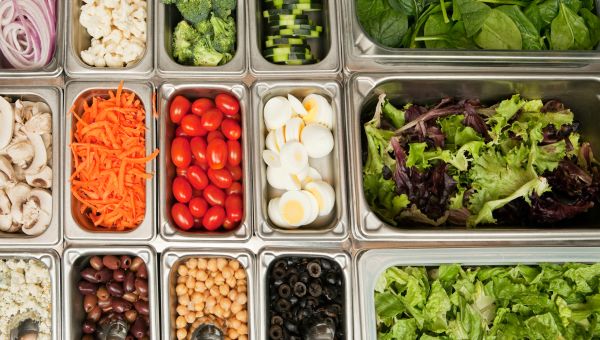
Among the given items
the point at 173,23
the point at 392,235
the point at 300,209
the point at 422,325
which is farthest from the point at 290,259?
the point at 173,23

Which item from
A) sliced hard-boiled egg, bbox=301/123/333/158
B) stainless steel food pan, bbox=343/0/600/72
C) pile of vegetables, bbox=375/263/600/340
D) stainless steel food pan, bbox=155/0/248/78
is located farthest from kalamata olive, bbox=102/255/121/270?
stainless steel food pan, bbox=343/0/600/72

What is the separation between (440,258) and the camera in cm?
196

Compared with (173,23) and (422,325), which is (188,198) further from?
(422,325)

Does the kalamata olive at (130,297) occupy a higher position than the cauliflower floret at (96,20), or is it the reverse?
the cauliflower floret at (96,20)

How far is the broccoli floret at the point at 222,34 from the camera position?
2.12 meters

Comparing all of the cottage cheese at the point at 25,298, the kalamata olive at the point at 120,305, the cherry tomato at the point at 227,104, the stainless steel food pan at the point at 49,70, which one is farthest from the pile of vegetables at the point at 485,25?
the cottage cheese at the point at 25,298

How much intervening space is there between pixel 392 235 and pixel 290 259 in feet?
1.43

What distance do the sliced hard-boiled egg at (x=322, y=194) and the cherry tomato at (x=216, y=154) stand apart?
373 millimetres

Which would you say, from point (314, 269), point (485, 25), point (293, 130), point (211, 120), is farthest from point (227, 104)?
point (485, 25)

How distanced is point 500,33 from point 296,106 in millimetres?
1009

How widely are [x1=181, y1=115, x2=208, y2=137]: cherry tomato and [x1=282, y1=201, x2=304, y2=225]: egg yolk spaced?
0.51 metres

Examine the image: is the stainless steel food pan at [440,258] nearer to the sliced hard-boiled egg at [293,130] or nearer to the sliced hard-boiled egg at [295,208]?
the sliced hard-boiled egg at [295,208]

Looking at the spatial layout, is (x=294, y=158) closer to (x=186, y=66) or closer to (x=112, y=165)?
(x=186, y=66)

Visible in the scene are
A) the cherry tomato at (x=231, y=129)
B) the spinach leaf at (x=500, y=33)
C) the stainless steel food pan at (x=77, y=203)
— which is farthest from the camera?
the spinach leaf at (x=500, y=33)
